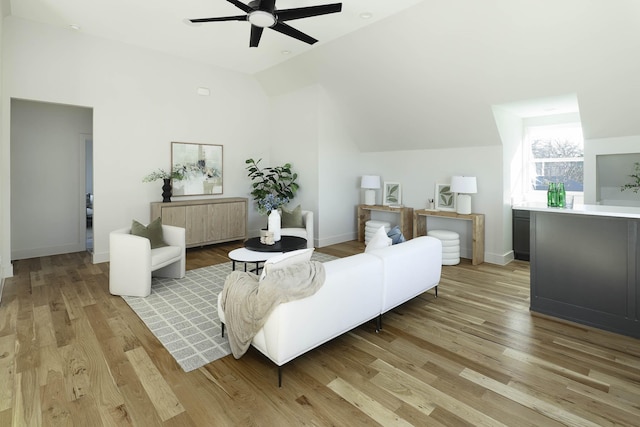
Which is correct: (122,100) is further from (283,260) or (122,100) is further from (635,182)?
(635,182)

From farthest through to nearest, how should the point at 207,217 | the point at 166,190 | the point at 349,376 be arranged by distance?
1. the point at 207,217
2. the point at 166,190
3. the point at 349,376

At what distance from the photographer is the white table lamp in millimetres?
5125

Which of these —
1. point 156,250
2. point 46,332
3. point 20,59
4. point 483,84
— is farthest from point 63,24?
point 483,84

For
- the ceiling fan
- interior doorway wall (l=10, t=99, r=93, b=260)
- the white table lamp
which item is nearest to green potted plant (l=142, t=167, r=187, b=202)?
interior doorway wall (l=10, t=99, r=93, b=260)

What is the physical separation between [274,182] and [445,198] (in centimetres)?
324

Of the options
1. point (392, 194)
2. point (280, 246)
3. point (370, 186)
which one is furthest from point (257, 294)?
point (392, 194)

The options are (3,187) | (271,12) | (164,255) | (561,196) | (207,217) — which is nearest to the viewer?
(271,12)

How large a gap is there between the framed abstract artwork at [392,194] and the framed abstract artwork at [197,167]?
3.28 meters

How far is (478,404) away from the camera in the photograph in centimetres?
198

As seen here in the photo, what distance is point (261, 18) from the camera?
3.20m

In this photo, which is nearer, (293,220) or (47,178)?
(47,178)

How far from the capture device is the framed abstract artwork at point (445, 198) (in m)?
5.70

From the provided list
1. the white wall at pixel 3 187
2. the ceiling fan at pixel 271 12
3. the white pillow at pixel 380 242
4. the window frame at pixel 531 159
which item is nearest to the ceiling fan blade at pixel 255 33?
the ceiling fan at pixel 271 12

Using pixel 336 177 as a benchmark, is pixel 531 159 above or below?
above
